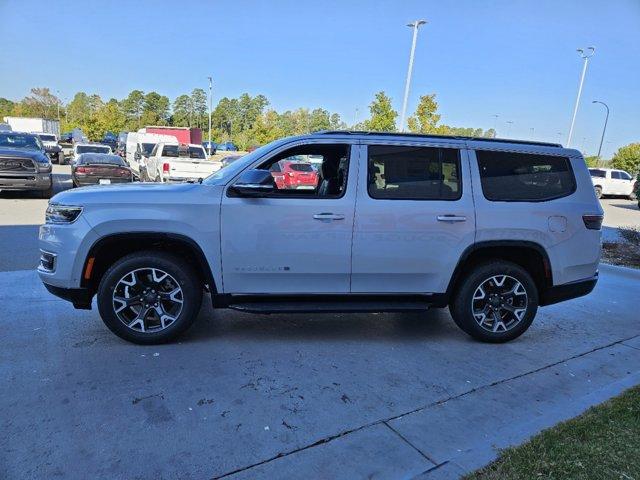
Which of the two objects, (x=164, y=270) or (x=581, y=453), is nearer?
(x=581, y=453)

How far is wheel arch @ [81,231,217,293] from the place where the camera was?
3965 millimetres

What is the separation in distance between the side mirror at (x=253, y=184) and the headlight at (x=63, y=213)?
1.30 metres

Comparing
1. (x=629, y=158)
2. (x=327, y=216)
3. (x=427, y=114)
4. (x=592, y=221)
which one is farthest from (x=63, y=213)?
(x=629, y=158)

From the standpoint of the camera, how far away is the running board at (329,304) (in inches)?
163

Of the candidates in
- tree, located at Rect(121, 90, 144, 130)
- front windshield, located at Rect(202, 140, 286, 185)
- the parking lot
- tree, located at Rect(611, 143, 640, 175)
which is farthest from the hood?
tree, located at Rect(121, 90, 144, 130)

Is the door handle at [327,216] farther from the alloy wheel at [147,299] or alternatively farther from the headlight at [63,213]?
the headlight at [63,213]

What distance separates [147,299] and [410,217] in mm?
2429

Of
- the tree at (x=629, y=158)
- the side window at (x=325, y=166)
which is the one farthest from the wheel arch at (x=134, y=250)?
the tree at (x=629, y=158)

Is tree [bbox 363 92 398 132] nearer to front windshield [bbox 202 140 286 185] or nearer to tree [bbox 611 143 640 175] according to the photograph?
tree [bbox 611 143 640 175]

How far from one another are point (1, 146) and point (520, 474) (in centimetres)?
1556

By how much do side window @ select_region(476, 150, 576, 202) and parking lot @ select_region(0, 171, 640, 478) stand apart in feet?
4.91

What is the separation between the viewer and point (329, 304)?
4.27 meters

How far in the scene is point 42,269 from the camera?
407 centimetres

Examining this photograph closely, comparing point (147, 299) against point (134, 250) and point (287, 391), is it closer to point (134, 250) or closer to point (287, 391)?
point (134, 250)
